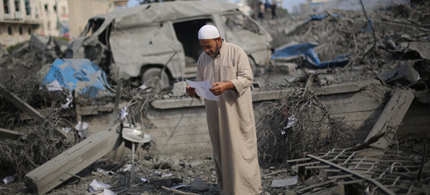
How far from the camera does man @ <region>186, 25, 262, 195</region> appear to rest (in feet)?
11.1

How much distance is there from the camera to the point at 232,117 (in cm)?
346

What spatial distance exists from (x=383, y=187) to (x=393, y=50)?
5811mm

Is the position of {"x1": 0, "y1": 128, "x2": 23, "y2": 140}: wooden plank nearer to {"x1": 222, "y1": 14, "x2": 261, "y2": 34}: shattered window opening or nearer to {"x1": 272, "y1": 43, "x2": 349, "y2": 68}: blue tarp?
{"x1": 222, "y1": 14, "x2": 261, "y2": 34}: shattered window opening

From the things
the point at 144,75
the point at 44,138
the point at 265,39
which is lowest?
the point at 44,138

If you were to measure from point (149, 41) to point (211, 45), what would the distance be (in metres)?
4.94

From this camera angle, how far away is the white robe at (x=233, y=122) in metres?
3.41

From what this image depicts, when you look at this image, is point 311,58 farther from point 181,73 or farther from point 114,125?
point 114,125

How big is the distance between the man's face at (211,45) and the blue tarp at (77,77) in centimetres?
332

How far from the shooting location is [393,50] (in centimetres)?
768

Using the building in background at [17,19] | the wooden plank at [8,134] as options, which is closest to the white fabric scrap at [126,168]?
the wooden plank at [8,134]

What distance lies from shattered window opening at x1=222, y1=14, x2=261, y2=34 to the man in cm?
558

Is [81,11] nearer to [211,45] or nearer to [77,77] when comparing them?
[77,77]

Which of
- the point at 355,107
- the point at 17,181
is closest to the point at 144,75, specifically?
the point at 17,181

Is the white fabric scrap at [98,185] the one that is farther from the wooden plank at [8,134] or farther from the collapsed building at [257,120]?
the wooden plank at [8,134]
